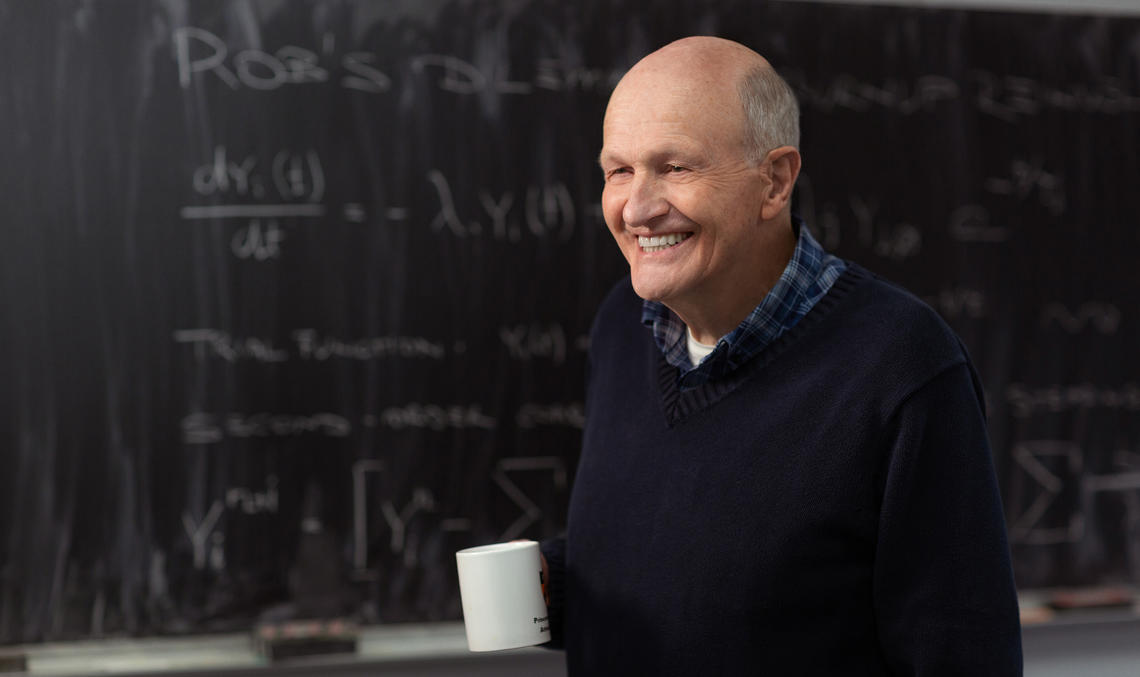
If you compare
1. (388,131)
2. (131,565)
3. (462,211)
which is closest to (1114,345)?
(462,211)

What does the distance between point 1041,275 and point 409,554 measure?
139cm

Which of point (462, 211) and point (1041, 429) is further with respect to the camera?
point (1041, 429)

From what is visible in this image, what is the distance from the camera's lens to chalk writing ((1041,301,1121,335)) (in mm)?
2098

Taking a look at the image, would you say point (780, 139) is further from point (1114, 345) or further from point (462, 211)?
point (1114, 345)

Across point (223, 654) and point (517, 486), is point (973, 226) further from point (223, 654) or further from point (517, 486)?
point (223, 654)

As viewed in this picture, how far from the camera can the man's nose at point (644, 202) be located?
1.07 meters

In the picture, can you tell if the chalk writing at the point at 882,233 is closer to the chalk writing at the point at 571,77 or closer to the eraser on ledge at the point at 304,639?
the chalk writing at the point at 571,77

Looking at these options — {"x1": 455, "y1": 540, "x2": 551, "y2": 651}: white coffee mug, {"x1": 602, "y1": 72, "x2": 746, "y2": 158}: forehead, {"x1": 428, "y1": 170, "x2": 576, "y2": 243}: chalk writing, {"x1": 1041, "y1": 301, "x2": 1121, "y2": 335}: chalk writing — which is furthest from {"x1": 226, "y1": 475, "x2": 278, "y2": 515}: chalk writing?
{"x1": 1041, "y1": 301, "x2": 1121, "y2": 335}: chalk writing

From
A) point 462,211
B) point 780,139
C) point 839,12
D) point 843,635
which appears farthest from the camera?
point 839,12

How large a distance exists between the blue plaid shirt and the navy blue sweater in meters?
0.01

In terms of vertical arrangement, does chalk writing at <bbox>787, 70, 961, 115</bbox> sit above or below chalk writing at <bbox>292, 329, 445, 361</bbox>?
above

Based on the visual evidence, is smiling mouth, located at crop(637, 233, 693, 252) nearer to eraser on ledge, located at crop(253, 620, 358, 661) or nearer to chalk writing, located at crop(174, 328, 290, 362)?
chalk writing, located at crop(174, 328, 290, 362)

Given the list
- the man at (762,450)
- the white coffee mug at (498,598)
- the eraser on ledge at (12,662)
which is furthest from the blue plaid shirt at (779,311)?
the eraser on ledge at (12,662)

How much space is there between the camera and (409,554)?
1867 millimetres
